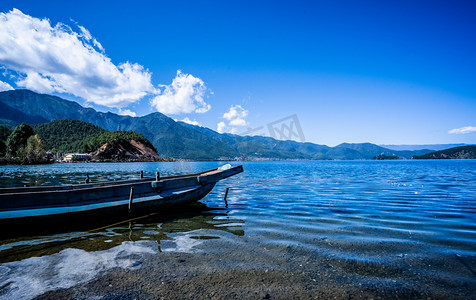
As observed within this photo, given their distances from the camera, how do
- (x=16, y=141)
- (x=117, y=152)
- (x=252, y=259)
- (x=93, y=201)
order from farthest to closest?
(x=117, y=152), (x=16, y=141), (x=93, y=201), (x=252, y=259)

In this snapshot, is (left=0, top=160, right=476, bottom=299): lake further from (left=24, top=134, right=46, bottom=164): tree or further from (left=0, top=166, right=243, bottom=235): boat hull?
(left=24, top=134, right=46, bottom=164): tree

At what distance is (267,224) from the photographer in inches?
408

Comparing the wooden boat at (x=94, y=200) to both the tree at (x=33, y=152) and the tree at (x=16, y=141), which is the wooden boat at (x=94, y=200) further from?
the tree at (x=16, y=141)

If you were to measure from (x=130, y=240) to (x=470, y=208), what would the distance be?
695 inches

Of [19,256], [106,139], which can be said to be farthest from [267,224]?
[106,139]

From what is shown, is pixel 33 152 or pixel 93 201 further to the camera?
pixel 33 152

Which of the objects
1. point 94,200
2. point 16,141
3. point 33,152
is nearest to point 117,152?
point 16,141

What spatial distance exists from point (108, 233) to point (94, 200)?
1.85 meters

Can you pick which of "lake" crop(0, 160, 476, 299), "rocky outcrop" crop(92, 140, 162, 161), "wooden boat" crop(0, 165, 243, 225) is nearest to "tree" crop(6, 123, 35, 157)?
"rocky outcrop" crop(92, 140, 162, 161)

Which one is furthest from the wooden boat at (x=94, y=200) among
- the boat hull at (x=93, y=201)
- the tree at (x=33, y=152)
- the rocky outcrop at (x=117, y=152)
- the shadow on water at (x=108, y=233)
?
the rocky outcrop at (x=117, y=152)

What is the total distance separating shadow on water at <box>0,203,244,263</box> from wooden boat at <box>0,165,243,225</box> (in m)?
0.49

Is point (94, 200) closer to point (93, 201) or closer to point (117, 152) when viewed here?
point (93, 201)

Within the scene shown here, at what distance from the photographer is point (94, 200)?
10.1 m

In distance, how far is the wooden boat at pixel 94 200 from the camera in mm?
8309
